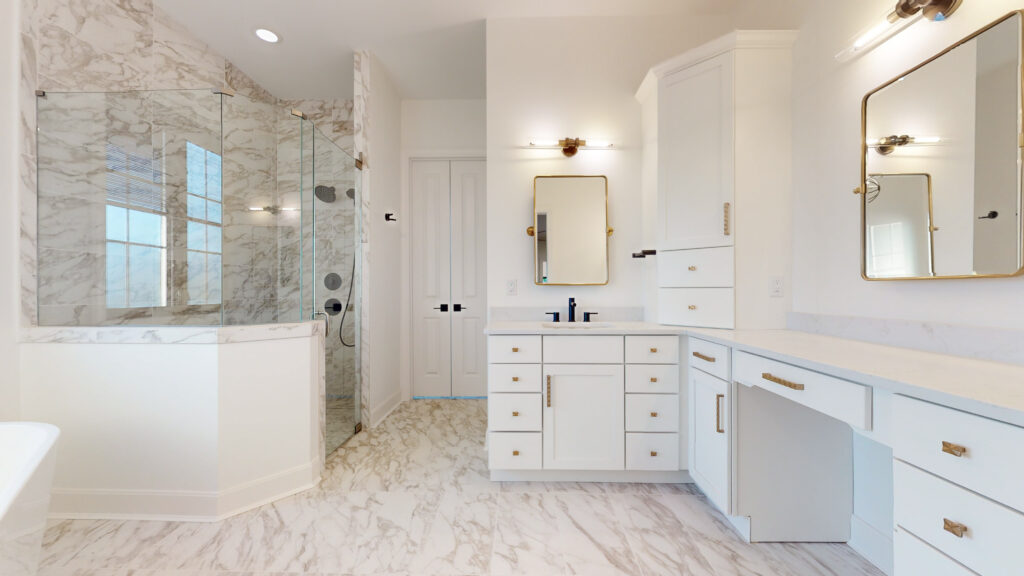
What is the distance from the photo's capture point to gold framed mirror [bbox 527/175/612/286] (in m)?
2.62

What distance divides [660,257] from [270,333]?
2.20 meters

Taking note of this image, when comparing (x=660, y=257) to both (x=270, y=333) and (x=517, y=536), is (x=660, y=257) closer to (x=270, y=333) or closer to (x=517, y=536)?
(x=517, y=536)

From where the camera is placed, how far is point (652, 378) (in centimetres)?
211

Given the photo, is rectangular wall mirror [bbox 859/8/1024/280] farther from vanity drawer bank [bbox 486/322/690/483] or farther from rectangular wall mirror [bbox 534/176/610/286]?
rectangular wall mirror [bbox 534/176/610/286]

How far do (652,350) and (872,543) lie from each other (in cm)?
111

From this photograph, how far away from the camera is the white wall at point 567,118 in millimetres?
2641

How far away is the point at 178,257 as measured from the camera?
2057mm

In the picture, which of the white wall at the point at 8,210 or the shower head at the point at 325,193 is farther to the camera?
the shower head at the point at 325,193

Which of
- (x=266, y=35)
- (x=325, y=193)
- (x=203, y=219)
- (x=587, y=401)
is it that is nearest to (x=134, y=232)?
(x=203, y=219)

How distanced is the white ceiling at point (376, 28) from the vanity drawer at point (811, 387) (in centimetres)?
188

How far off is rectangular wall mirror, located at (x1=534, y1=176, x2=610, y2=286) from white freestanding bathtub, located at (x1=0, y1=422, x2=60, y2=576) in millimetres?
2224

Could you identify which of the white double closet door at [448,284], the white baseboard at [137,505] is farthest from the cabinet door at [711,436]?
the white baseboard at [137,505]

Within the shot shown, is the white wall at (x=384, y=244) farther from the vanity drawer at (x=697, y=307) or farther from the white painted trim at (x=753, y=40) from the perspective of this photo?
the white painted trim at (x=753, y=40)

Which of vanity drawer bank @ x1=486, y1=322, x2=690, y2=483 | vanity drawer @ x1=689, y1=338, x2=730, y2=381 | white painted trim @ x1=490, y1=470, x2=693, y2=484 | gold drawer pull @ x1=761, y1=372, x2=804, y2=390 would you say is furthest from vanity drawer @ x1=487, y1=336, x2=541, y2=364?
gold drawer pull @ x1=761, y1=372, x2=804, y2=390
